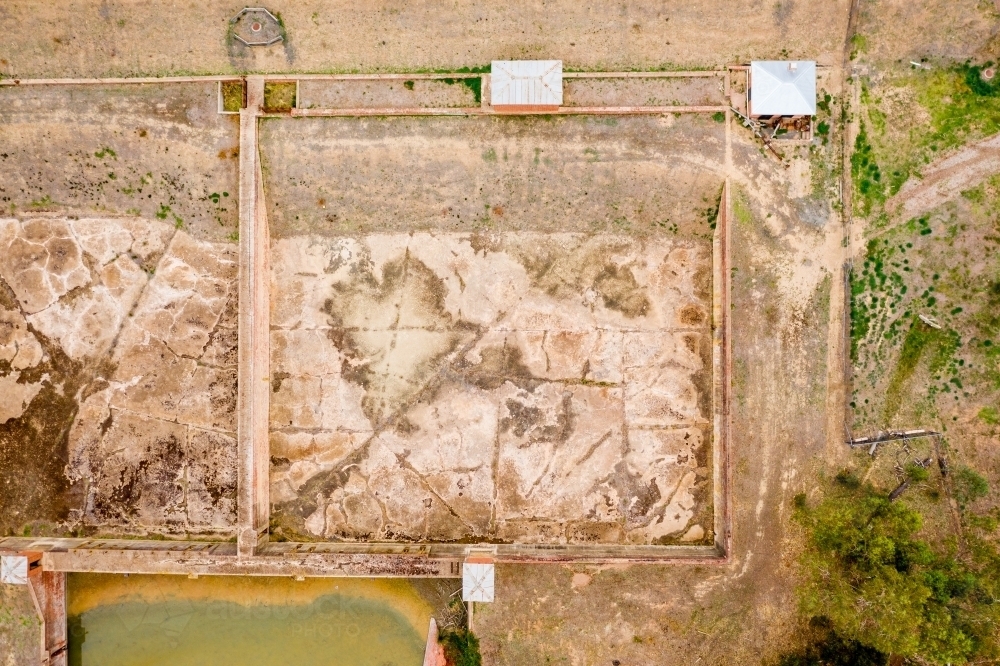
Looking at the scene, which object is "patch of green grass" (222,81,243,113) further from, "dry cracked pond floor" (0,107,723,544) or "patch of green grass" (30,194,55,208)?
"patch of green grass" (30,194,55,208)

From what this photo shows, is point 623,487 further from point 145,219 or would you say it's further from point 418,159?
point 145,219

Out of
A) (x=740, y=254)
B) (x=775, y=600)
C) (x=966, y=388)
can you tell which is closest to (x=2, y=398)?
(x=740, y=254)

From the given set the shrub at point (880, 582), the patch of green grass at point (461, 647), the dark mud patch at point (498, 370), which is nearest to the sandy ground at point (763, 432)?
the shrub at point (880, 582)

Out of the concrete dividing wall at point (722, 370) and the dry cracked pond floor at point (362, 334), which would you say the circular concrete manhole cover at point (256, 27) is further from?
the concrete dividing wall at point (722, 370)

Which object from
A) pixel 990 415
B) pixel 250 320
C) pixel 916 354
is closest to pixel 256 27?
pixel 250 320

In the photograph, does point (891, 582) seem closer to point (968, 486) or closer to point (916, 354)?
point (968, 486)

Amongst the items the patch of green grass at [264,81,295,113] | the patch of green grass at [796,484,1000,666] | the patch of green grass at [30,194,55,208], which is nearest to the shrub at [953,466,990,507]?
the patch of green grass at [796,484,1000,666]
